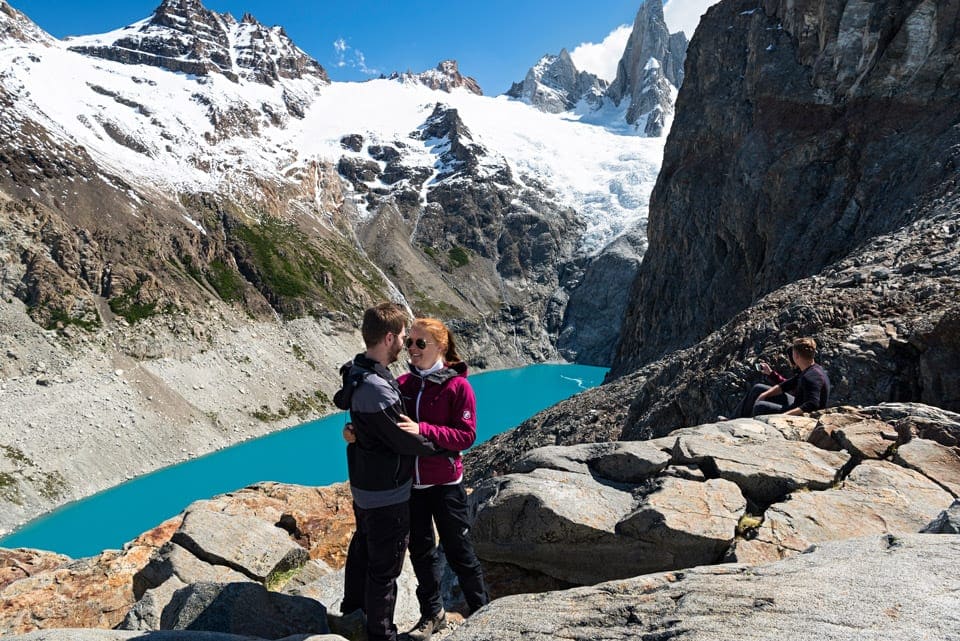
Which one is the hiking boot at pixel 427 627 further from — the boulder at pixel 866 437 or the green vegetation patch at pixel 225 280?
the green vegetation patch at pixel 225 280

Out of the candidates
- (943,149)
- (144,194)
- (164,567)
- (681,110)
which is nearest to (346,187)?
(144,194)

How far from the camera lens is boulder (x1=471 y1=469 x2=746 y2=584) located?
6828 millimetres

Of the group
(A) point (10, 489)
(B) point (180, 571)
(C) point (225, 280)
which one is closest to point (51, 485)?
(A) point (10, 489)

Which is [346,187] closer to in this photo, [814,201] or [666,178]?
[666,178]

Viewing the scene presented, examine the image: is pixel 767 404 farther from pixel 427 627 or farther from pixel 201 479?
pixel 201 479

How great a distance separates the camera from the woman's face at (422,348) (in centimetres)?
638

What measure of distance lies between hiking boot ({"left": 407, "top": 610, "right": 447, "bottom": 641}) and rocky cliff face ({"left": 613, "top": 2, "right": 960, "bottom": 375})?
2739 centimetres

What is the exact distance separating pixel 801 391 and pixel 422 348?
8.96 metres

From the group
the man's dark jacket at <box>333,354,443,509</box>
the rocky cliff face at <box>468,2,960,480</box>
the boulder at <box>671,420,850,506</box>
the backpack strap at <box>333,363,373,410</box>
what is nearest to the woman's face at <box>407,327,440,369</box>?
the man's dark jacket at <box>333,354,443,509</box>

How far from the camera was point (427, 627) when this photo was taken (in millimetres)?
6363

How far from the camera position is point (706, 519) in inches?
277

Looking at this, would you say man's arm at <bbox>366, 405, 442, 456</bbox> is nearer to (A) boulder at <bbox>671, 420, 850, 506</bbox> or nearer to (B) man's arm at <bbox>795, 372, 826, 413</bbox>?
(A) boulder at <bbox>671, 420, 850, 506</bbox>

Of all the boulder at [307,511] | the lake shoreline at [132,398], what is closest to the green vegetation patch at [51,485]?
the lake shoreline at [132,398]

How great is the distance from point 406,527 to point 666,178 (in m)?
Result: 73.5
